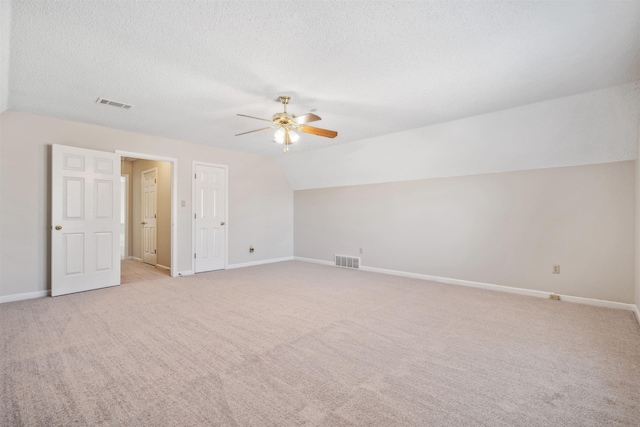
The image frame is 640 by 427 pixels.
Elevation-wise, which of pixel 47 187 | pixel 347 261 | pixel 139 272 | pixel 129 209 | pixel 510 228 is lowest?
pixel 139 272

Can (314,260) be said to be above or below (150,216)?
below

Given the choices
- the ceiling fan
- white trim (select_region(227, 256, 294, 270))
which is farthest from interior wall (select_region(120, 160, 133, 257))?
the ceiling fan

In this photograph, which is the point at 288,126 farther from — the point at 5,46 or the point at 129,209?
the point at 129,209

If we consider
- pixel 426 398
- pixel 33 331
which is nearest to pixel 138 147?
pixel 33 331

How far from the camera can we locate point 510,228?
445 centimetres

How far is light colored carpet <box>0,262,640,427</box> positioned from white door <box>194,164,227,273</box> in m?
1.89

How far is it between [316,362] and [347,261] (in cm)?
427

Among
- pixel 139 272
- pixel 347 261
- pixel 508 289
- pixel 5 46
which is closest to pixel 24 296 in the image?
pixel 139 272

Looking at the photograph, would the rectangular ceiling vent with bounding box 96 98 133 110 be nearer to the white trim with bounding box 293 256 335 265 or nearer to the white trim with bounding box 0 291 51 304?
the white trim with bounding box 0 291 51 304

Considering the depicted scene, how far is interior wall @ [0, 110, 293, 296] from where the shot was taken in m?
3.90

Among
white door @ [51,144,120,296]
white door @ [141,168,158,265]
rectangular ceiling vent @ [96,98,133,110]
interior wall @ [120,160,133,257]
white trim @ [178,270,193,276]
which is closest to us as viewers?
rectangular ceiling vent @ [96,98,133,110]

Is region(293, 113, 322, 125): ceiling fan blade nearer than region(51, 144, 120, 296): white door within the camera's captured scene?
Yes

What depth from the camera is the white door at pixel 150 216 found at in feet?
21.7

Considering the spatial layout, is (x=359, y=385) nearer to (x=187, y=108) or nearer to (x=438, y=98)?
(x=438, y=98)
